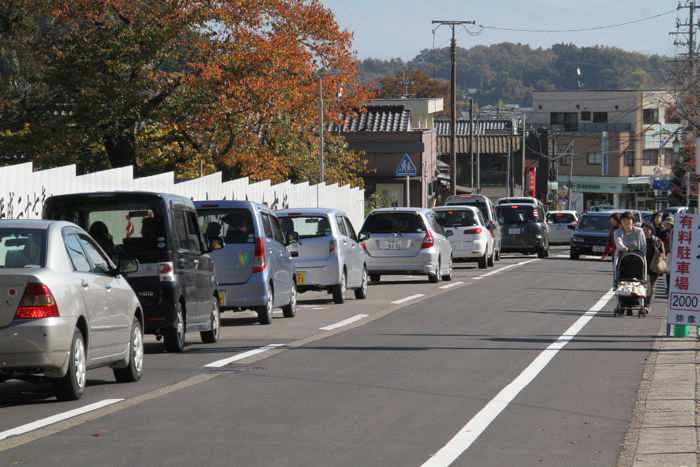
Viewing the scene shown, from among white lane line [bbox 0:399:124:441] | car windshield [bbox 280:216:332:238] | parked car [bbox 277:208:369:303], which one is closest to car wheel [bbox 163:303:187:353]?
white lane line [bbox 0:399:124:441]

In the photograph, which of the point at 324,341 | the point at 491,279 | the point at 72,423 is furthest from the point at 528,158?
the point at 72,423

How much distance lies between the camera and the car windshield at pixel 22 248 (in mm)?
11969

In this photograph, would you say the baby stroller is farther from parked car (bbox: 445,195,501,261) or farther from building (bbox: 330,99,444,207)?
building (bbox: 330,99,444,207)

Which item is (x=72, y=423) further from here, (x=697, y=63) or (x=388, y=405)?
(x=697, y=63)

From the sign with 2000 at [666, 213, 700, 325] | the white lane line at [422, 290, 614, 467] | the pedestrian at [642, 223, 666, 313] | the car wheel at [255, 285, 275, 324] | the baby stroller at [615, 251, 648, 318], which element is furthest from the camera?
the pedestrian at [642, 223, 666, 313]

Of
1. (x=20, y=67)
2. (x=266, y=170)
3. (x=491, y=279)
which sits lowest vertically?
(x=491, y=279)

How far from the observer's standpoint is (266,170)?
45281 mm

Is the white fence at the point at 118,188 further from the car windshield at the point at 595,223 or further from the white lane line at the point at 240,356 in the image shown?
the car windshield at the point at 595,223

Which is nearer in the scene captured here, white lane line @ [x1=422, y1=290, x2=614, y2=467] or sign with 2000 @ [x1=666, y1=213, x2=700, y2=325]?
white lane line @ [x1=422, y1=290, x2=614, y2=467]

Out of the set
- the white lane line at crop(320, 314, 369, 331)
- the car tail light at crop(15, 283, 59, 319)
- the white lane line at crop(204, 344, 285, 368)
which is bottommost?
the white lane line at crop(320, 314, 369, 331)

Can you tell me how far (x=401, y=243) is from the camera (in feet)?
108

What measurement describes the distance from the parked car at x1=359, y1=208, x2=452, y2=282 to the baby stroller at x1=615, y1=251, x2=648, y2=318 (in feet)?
29.8

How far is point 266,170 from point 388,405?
1323 inches

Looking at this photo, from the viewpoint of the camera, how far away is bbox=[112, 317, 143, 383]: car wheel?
45.2 feet
